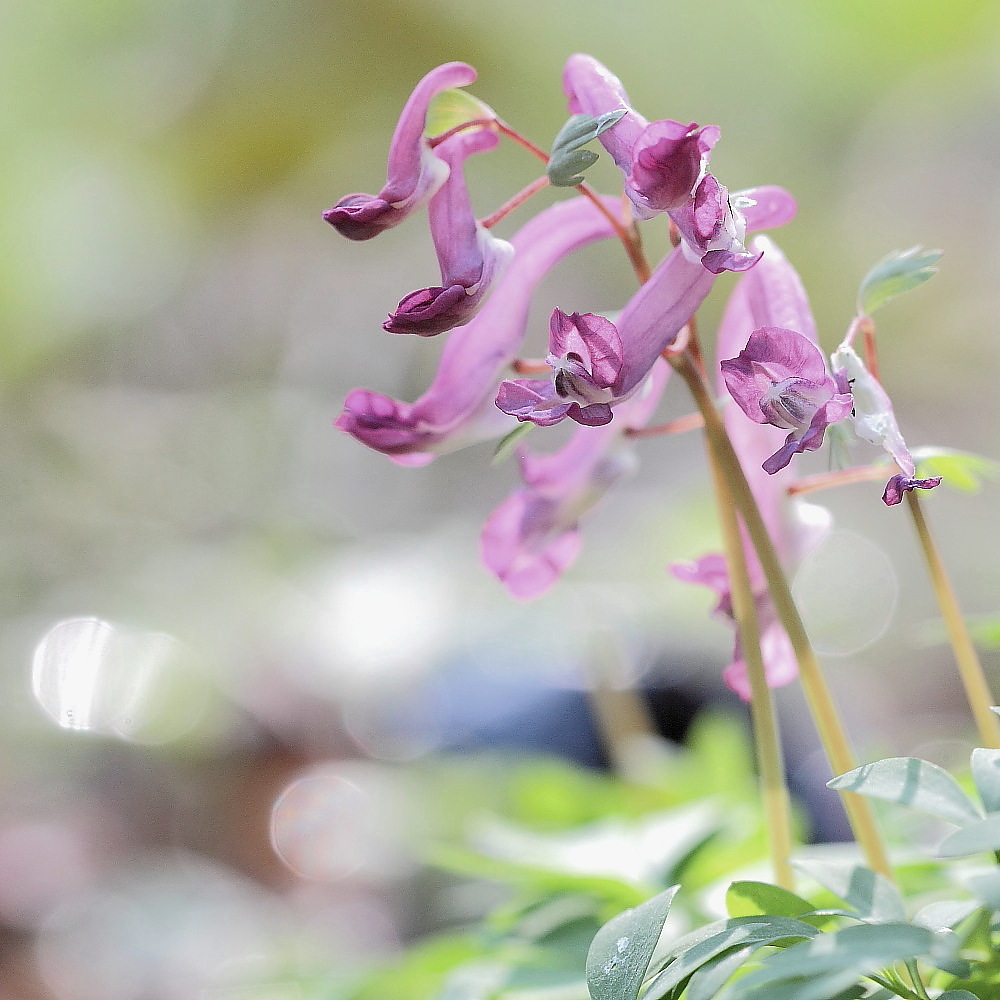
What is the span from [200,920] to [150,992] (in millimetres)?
110

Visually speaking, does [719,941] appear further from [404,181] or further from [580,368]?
[404,181]

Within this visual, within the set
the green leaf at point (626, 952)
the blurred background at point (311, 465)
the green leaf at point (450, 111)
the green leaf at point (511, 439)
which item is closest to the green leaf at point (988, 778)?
the green leaf at point (626, 952)

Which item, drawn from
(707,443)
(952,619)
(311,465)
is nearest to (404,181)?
(707,443)

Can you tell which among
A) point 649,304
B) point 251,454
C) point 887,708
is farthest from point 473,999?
point 251,454

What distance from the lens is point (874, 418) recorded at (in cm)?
39

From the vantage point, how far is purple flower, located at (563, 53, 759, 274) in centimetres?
35

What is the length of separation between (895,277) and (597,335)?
14 centimetres

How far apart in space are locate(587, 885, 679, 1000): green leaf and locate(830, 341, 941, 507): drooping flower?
169 millimetres

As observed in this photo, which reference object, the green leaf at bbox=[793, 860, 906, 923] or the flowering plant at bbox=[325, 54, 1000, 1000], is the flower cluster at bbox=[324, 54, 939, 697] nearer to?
the flowering plant at bbox=[325, 54, 1000, 1000]

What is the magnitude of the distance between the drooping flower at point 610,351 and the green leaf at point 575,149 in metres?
0.05

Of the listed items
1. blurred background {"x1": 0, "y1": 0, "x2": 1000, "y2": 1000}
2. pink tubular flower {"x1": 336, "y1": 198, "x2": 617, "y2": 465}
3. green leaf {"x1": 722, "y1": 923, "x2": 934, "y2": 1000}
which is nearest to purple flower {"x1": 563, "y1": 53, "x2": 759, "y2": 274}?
pink tubular flower {"x1": 336, "y1": 198, "x2": 617, "y2": 465}

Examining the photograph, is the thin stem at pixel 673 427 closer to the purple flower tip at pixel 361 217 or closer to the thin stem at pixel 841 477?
the thin stem at pixel 841 477

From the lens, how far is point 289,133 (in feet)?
9.36

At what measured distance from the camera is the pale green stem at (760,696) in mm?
444
